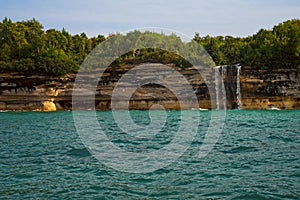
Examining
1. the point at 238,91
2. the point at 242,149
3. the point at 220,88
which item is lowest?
the point at 242,149

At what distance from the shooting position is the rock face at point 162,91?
53.1 meters

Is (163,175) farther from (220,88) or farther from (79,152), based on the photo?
(220,88)

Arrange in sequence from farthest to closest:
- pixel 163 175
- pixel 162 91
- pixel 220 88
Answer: pixel 162 91 < pixel 220 88 < pixel 163 175

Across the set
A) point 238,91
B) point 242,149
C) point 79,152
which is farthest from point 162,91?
point 79,152

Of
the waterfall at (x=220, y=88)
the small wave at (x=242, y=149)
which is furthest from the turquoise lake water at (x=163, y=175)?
the waterfall at (x=220, y=88)

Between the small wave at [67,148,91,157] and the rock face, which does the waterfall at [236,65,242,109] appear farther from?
the small wave at [67,148,91,157]

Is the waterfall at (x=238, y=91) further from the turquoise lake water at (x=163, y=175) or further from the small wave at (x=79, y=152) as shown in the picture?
the small wave at (x=79, y=152)

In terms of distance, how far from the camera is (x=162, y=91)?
56875 mm

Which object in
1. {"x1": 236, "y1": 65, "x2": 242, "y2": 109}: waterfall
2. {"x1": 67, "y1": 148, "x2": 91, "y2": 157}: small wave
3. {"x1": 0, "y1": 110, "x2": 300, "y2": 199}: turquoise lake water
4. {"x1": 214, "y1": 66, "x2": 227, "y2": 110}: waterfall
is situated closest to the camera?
{"x1": 0, "y1": 110, "x2": 300, "y2": 199}: turquoise lake water

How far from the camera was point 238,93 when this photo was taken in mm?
54406

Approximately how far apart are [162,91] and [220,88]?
8609 mm

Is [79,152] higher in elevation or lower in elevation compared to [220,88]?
lower

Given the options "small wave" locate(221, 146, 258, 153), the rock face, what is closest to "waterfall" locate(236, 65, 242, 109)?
the rock face

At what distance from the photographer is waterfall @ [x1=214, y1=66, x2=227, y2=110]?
2162 inches
